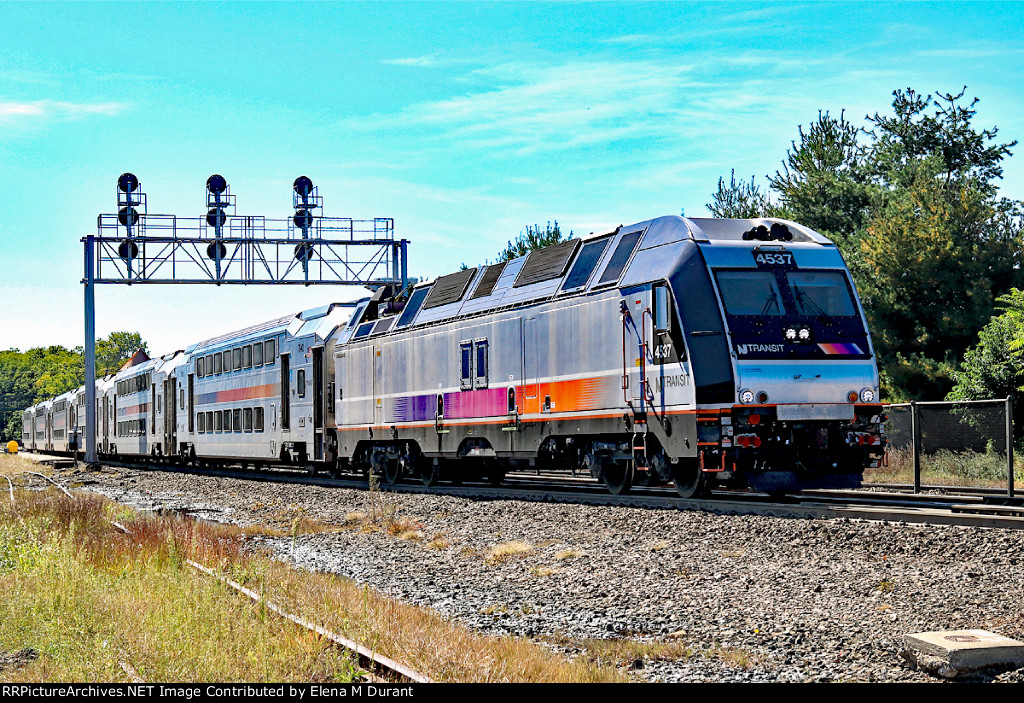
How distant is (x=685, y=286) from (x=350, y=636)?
8344 millimetres

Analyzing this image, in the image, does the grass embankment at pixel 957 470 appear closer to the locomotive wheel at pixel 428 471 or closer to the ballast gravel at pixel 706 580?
the ballast gravel at pixel 706 580

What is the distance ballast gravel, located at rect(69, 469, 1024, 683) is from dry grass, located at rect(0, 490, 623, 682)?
721 millimetres

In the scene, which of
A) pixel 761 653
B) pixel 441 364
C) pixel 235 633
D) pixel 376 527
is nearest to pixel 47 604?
pixel 235 633

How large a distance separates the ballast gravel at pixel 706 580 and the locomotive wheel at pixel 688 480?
3.43 ft

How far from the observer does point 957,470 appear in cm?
2033

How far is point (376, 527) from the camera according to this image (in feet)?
53.1

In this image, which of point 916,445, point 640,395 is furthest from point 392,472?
point 916,445

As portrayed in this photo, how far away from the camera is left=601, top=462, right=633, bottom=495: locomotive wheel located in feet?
56.7

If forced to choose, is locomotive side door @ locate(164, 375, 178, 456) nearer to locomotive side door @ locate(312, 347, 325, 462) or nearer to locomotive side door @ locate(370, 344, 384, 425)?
locomotive side door @ locate(312, 347, 325, 462)

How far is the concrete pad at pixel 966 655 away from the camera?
22.1ft

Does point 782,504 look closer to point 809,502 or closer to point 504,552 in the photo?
point 809,502

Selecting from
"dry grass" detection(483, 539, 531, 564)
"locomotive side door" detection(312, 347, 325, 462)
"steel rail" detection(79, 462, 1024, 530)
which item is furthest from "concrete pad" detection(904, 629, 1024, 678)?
"locomotive side door" detection(312, 347, 325, 462)

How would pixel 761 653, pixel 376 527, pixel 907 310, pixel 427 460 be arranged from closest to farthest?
1. pixel 761 653
2. pixel 376 527
3. pixel 427 460
4. pixel 907 310
